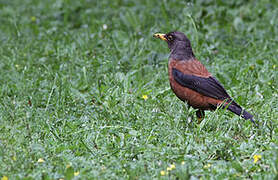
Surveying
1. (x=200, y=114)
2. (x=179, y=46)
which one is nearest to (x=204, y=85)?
(x=200, y=114)

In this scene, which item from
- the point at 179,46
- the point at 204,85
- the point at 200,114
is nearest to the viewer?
the point at 204,85

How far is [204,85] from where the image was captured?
5578 mm

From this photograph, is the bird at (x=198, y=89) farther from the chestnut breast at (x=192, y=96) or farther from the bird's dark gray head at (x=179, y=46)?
the bird's dark gray head at (x=179, y=46)

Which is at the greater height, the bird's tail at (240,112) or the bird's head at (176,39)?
the bird's head at (176,39)

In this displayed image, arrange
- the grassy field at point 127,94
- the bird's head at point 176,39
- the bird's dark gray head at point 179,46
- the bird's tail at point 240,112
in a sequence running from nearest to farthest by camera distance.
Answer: the grassy field at point 127,94 < the bird's tail at point 240,112 < the bird's dark gray head at point 179,46 < the bird's head at point 176,39

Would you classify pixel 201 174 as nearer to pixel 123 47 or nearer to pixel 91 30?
pixel 123 47

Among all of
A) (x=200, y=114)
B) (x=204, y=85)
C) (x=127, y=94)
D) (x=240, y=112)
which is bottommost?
(x=200, y=114)

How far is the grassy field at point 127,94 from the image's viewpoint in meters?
4.33

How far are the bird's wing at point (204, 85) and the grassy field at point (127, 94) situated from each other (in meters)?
0.25

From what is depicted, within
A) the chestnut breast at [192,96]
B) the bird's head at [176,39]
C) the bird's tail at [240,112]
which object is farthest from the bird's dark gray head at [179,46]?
the bird's tail at [240,112]

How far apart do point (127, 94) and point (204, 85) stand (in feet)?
3.24

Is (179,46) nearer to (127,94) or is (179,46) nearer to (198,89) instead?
(198,89)

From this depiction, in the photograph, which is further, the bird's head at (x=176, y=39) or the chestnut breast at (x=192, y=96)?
the bird's head at (x=176, y=39)

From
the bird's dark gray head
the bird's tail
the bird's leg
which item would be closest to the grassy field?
the bird's tail
